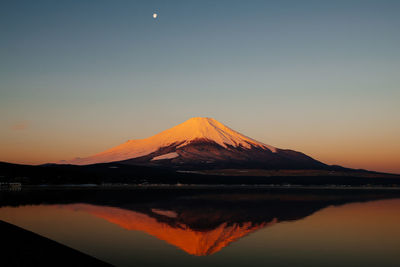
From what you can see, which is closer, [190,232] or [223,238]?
[223,238]

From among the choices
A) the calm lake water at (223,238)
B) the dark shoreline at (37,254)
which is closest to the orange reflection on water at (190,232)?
the calm lake water at (223,238)

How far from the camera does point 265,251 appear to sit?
2219cm

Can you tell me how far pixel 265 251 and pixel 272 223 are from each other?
471 inches

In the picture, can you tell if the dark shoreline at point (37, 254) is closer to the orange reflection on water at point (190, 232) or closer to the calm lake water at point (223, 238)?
the calm lake water at point (223, 238)

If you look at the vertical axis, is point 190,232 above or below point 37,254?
below

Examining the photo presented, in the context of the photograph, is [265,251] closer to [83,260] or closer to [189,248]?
[189,248]

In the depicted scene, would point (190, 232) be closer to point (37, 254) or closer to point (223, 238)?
point (223, 238)

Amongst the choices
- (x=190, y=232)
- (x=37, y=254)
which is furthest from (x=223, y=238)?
(x=37, y=254)

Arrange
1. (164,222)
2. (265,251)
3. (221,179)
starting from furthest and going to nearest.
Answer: (221,179) < (164,222) < (265,251)

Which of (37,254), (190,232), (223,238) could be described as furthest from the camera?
(190,232)

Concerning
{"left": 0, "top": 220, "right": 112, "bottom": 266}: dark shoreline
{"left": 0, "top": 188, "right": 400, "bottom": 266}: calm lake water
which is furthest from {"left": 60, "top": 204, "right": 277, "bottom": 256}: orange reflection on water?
{"left": 0, "top": 220, "right": 112, "bottom": 266}: dark shoreline

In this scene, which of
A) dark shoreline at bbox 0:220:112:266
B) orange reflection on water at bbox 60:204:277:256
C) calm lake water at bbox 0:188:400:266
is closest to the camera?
dark shoreline at bbox 0:220:112:266

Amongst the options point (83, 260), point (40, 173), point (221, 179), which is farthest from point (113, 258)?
point (221, 179)

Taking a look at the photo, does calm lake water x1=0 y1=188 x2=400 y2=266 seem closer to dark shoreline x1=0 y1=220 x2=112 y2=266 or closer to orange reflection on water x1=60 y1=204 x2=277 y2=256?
orange reflection on water x1=60 y1=204 x2=277 y2=256
